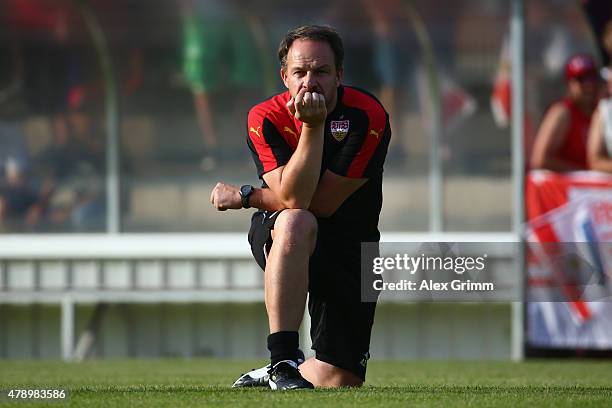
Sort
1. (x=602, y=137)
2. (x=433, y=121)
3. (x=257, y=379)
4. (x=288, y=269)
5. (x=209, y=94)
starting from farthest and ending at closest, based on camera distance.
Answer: (x=209, y=94) → (x=433, y=121) → (x=602, y=137) → (x=257, y=379) → (x=288, y=269)

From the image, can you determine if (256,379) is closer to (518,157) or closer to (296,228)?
(296,228)

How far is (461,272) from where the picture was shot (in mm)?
8727

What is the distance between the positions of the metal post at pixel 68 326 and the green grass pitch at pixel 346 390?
0.78 metres

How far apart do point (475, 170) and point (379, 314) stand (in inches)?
51.5

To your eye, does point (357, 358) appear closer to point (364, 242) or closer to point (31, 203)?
point (364, 242)

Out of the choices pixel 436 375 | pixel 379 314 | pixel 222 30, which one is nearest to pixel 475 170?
pixel 379 314

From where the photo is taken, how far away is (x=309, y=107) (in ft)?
17.4

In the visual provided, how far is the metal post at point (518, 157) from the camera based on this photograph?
10.9 m

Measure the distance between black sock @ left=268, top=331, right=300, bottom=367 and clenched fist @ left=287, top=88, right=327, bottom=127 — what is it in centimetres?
76

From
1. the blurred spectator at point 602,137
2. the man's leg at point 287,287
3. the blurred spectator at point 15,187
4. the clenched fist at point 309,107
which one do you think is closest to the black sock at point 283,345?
the man's leg at point 287,287

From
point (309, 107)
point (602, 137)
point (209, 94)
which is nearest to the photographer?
point (309, 107)

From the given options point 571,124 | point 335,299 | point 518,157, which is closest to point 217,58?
point 518,157

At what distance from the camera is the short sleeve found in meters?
5.73

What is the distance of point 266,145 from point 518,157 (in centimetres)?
548
